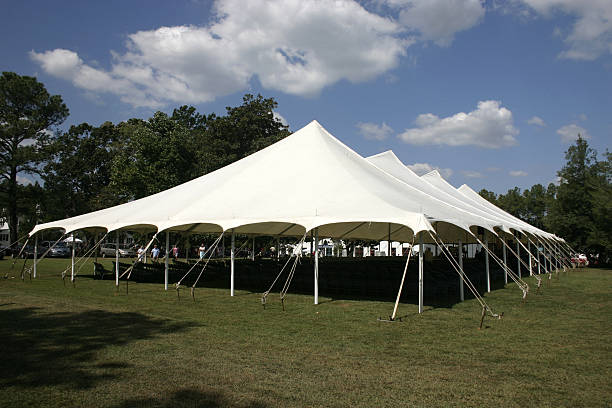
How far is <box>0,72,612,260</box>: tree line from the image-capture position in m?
30.5

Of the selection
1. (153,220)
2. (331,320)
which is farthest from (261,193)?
(331,320)

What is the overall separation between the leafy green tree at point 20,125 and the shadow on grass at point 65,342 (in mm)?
29709

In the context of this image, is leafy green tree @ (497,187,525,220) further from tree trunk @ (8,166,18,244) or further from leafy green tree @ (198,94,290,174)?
tree trunk @ (8,166,18,244)

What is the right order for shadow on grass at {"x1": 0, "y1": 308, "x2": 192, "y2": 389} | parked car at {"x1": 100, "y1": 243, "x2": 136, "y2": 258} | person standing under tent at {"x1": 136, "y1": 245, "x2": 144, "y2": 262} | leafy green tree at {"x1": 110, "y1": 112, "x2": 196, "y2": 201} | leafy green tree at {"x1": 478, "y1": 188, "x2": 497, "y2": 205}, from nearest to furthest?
1. shadow on grass at {"x1": 0, "y1": 308, "x2": 192, "y2": 389}
2. person standing under tent at {"x1": 136, "y1": 245, "x2": 144, "y2": 262}
3. leafy green tree at {"x1": 110, "y1": 112, "x2": 196, "y2": 201}
4. parked car at {"x1": 100, "y1": 243, "x2": 136, "y2": 258}
5. leafy green tree at {"x1": 478, "y1": 188, "x2": 497, "y2": 205}

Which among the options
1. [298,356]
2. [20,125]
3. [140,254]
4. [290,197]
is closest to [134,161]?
[20,125]

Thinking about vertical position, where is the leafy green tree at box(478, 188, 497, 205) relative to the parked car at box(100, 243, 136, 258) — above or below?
above

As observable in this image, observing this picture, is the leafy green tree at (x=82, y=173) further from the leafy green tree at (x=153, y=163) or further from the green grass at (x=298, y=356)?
the green grass at (x=298, y=356)

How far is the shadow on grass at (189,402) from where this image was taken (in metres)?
3.93

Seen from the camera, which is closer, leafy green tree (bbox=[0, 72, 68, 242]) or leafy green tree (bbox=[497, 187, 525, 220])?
leafy green tree (bbox=[0, 72, 68, 242])

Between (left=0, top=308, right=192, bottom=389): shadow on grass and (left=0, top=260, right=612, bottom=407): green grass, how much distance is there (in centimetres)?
2

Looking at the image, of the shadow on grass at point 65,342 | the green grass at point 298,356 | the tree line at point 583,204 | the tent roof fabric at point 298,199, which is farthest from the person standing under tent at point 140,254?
the tree line at point 583,204

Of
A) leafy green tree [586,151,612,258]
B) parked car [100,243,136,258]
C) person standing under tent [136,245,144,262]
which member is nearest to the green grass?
person standing under tent [136,245,144,262]

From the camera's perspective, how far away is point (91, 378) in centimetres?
466

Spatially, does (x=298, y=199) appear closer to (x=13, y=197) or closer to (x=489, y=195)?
(x=13, y=197)
